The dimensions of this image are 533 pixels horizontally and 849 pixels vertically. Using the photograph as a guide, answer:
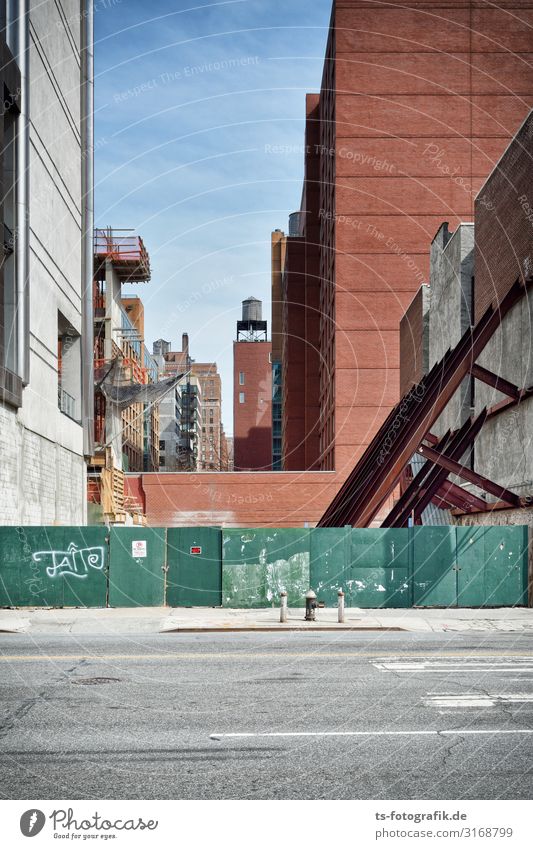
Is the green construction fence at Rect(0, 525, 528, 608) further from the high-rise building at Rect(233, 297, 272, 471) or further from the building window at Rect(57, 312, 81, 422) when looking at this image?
the high-rise building at Rect(233, 297, 272, 471)

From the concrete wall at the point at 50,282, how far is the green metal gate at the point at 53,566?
52.6 inches

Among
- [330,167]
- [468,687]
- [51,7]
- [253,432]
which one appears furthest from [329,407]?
[253,432]

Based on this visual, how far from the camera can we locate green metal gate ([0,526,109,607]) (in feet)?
83.4

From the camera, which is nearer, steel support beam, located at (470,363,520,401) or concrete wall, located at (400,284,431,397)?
steel support beam, located at (470,363,520,401)

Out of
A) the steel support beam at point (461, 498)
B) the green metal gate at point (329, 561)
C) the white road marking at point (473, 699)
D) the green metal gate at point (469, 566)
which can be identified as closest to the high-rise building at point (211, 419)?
the steel support beam at point (461, 498)

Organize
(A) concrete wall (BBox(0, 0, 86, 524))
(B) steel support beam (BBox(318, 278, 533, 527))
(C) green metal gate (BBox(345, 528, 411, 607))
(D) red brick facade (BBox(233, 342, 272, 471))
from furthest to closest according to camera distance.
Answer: (D) red brick facade (BBox(233, 342, 272, 471))
(B) steel support beam (BBox(318, 278, 533, 527))
(A) concrete wall (BBox(0, 0, 86, 524))
(C) green metal gate (BBox(345, 528, 411, 607))

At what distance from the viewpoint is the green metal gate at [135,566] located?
25.9 metres

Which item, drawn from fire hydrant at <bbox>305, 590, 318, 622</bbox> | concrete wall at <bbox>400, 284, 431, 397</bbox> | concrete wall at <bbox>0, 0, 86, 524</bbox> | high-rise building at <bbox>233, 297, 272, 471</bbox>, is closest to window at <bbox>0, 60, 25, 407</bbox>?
concrete wall at <bbox>0, 0, 86, 524</bbox>

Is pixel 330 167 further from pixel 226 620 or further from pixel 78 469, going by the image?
pixel 226 620

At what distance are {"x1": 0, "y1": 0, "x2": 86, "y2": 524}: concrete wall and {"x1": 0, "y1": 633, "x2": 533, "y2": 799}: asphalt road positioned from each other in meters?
12.4

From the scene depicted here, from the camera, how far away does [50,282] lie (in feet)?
110

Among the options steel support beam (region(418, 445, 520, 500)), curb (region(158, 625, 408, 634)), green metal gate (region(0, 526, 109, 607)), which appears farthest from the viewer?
steel support beam (region(418, 445, 520, 500))

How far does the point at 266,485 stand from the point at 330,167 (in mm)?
25864

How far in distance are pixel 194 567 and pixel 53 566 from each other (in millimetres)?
4053
